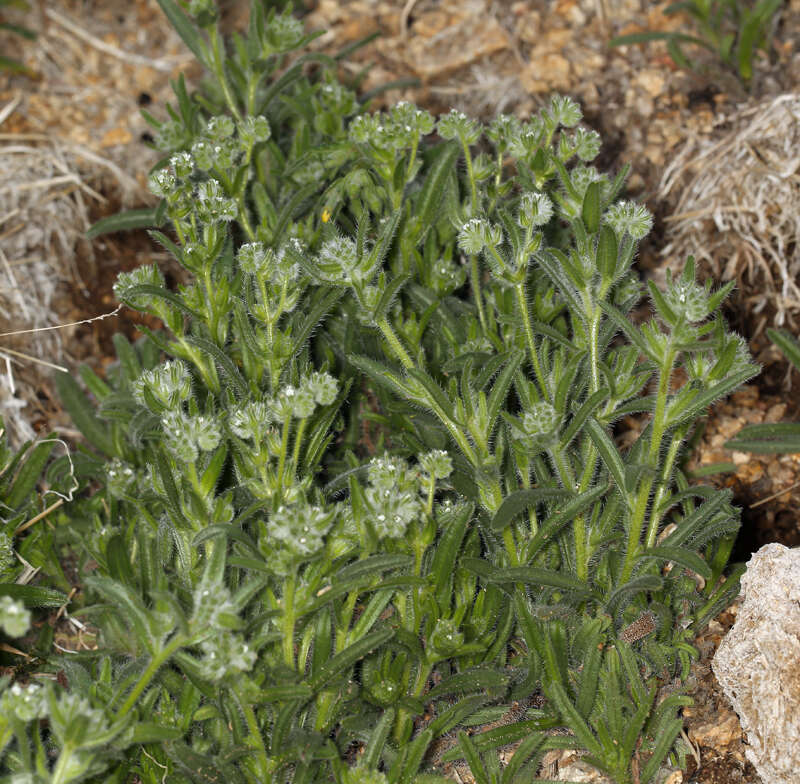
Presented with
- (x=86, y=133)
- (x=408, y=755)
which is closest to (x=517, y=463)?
(x=408, y=755)

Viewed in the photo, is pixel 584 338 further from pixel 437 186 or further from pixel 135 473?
pixel 135 473

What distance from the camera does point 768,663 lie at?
245 centimetres

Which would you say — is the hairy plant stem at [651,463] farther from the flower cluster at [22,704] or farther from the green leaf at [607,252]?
the flower cluster at [22,704]

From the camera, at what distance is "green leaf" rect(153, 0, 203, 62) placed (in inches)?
138

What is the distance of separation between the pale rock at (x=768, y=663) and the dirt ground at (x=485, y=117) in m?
0.55

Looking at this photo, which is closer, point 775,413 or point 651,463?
point 651,463

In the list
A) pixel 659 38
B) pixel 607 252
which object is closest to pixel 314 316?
pixel 607 252

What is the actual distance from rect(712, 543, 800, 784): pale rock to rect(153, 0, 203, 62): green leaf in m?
2.41

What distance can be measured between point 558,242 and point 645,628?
1.23m

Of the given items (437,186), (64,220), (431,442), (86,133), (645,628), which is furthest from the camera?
(86,133)

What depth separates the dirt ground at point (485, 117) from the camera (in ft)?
11.5

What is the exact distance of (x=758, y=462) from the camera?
3244mm

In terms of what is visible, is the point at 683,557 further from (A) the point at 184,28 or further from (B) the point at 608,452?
(A) the point at 184,28

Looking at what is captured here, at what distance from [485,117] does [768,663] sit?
8.25 feet
